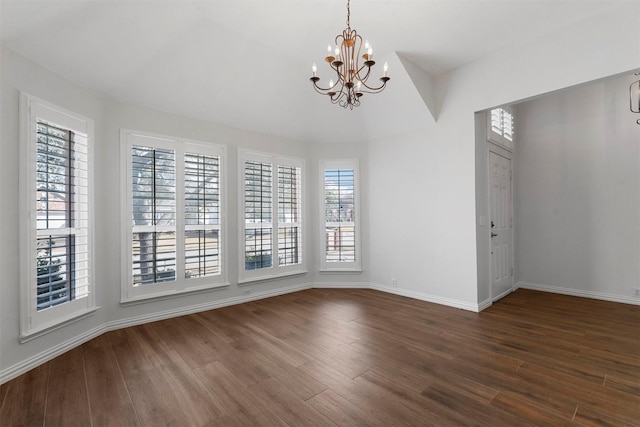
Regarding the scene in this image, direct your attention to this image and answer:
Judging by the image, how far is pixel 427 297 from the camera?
4359mm

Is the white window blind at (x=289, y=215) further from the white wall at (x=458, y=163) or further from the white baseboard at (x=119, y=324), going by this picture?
the white wall at (x=458, y=163)

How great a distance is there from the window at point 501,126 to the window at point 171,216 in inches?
157

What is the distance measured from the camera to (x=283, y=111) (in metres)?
4.48

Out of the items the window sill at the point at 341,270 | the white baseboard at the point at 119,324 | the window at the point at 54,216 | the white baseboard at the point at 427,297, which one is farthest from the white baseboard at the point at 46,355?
the white baseboard at the point at 427,297

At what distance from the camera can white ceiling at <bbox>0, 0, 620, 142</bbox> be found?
258 cm

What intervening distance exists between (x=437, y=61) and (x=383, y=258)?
308cm

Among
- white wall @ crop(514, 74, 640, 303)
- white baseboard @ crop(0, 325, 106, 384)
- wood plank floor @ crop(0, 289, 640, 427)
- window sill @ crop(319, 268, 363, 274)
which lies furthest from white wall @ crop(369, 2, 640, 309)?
white baseboard @ crop(0, 325, 106, 384)

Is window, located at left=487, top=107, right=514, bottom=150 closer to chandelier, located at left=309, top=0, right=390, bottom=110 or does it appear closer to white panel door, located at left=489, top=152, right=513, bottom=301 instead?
white panel door, located at left=489, top=152, right=513, bottom=301

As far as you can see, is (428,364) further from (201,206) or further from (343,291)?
(201,206)

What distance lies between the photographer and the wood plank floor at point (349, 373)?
74.9 inches

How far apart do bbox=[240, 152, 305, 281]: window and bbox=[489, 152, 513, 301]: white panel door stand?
3060 millimetres

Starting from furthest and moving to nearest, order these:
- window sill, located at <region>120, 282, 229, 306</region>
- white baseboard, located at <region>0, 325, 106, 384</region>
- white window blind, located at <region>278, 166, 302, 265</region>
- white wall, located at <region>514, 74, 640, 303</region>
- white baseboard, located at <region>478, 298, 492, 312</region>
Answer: white window blind, located at <region>278, 166, 302, 265</region>, white wall, located at <region>514, 74, 640, 303</region>, white baseboard, located at <region>478, 298, 492, 312</region>, window sill, located at <region>120, 282, 229, 306</region>, white baseboard, located at <region>0, 325, 106, 384</region>

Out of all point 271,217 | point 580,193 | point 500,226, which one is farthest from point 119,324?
point 580,193

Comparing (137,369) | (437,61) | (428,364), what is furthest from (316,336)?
(437,61)
